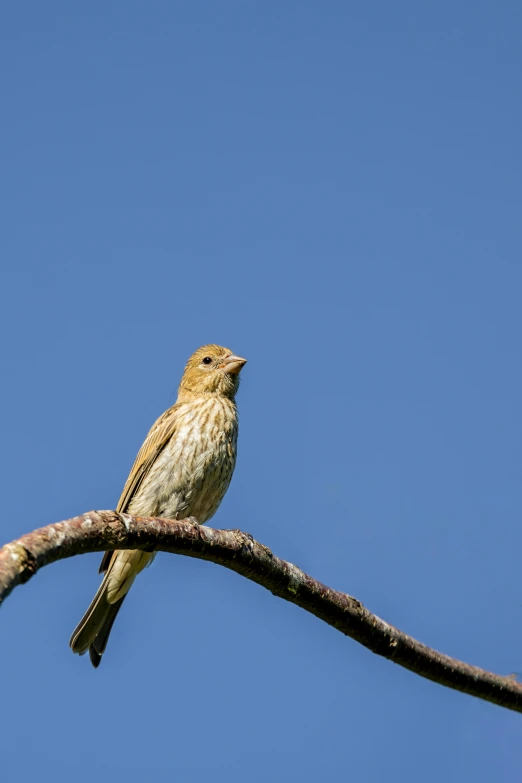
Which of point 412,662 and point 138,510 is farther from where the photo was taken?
point 138,510

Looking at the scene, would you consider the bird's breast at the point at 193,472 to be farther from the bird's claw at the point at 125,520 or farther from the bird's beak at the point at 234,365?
the bird's claw at the point at 125,520

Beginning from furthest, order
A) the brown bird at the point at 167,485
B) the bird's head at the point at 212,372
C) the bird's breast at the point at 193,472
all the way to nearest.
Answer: the bird's head at the point at 212,372 < the bird's breast at the point at 193,472 < the brown bird at the point at 167,485

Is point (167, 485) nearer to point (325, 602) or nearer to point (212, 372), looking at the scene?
point (212, 372)

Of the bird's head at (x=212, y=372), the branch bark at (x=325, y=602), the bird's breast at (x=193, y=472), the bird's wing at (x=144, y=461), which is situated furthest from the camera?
the bird's head at (x=212, y=372)

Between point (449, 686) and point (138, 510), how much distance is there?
10.4ft

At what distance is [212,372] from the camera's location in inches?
350

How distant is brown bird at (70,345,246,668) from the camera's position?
7.36 m

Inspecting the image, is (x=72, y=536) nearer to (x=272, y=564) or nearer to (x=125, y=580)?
(x=272, y=564)

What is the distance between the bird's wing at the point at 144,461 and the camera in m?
7.62

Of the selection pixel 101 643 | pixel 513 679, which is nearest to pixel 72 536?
pixel 513 679

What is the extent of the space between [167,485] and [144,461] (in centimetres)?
32

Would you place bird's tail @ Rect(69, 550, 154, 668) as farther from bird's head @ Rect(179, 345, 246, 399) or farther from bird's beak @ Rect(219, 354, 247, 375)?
bird's beak @ Rect(219, 354, 247, 375)

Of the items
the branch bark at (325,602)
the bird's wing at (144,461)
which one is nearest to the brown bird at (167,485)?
the bird's wing at (144,461)

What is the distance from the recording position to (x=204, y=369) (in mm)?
9016
